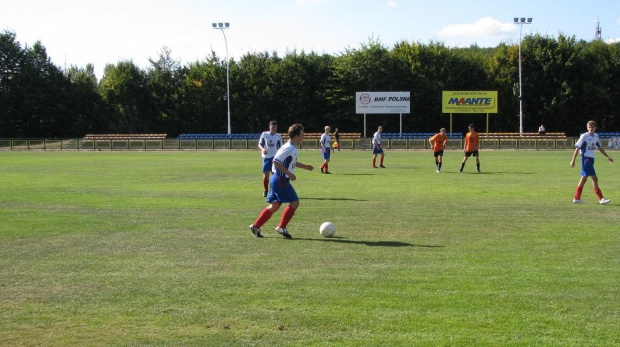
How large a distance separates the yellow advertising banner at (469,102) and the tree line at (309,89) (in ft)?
19.9

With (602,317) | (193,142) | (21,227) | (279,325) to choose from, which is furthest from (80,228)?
(193,142)

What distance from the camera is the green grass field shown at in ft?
17.4

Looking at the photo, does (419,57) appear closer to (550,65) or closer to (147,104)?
(550,65)

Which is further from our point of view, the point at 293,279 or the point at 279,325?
the point at 293,279

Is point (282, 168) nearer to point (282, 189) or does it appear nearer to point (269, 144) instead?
point (282, 189)

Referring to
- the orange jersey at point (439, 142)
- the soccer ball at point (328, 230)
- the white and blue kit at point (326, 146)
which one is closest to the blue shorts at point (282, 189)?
the soccer ball at point (328, 230)

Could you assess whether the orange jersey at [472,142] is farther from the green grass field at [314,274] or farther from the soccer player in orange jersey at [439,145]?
the green grass field at [314,274]

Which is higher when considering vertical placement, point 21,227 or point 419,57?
point 419,57

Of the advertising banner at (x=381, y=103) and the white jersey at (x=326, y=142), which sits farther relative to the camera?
the advertising banner at (x=381, y=103)

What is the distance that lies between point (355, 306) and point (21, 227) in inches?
289

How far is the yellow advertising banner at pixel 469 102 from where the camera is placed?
2206 inches

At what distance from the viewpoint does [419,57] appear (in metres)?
63.9

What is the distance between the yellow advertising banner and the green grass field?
140 ft

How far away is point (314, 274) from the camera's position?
7.24 metres
